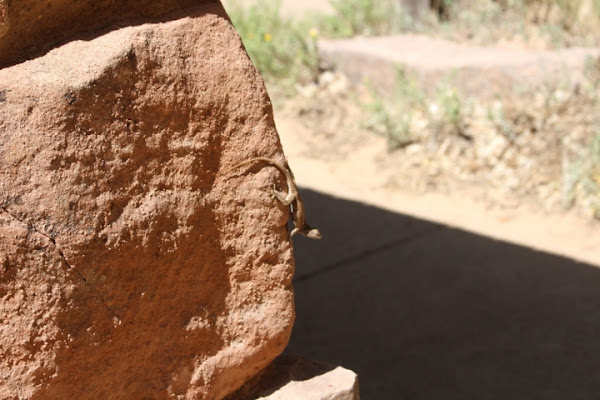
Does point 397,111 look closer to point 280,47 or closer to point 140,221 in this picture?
point 280,47

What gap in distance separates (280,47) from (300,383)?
5.07 metres

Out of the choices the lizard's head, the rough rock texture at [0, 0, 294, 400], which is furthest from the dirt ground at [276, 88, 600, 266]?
the rough rock texture at [0, 0, 294, 400]

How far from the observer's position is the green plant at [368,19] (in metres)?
6.54

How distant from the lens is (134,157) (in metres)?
1.53

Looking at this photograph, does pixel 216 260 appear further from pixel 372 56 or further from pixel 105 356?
pixel 372 56

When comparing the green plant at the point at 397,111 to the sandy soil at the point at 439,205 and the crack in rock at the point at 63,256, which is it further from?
the crack in rock at the point at 63,256

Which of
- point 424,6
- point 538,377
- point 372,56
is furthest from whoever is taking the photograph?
point 424,6

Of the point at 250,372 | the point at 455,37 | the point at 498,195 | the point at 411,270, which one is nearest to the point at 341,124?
the point at 455,37

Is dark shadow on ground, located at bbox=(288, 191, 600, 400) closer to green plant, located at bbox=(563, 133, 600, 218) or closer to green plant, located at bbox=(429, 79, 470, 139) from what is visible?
green plant, located at bbox=(563, 133, 600, 218)

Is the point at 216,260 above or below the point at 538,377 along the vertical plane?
above

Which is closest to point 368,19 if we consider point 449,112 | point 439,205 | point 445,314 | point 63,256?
point 449,112

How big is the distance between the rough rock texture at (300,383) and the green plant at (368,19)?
4.99 meters

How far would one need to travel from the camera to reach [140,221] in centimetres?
155

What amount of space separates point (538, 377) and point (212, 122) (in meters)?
1.95
